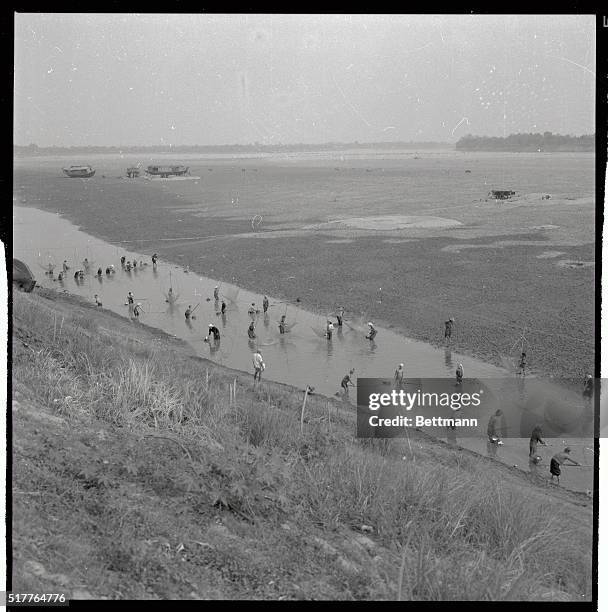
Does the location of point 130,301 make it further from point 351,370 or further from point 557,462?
point 557,462

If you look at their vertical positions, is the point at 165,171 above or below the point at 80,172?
above

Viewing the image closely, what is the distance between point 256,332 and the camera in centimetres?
1474

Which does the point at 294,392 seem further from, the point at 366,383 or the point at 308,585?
the point at 308,585

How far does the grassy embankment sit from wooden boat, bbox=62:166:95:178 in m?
4.73

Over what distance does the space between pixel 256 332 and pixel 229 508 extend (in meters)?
9.24

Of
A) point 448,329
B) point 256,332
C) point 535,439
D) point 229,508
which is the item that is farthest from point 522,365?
point 229,508

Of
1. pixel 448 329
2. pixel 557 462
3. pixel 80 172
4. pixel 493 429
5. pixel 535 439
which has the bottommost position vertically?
pixel 557 462

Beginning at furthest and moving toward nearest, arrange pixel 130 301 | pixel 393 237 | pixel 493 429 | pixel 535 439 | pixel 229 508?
pixel 130 301 → pixel 393 237 → pixel 535 439 → pixel 493 429 → pixel 229 508

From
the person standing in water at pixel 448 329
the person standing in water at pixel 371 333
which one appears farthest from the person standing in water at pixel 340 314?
the person standing in water at pixel 448 329

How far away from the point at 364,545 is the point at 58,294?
38.2 ft

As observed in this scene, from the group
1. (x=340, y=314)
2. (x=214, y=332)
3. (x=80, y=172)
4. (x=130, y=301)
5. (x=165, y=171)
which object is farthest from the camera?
(x=130, y=301)

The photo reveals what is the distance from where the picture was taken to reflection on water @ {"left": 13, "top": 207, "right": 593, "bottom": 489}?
34.0 ft

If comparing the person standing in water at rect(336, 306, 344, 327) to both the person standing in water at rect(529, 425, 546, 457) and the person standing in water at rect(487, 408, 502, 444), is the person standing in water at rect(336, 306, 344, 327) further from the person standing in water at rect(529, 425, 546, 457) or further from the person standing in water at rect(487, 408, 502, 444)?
the person standing in water at rect(529, 425, 546, 457)
